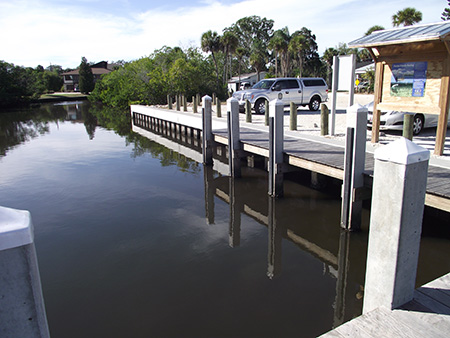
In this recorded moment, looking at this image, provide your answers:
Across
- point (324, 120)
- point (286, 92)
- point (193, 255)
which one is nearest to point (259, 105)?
point (286, 92)

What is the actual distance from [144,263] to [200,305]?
1.72m

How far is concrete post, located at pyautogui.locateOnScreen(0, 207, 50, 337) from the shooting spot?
5.82ft

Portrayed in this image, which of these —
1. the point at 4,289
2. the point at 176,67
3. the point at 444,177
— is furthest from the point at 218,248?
the point at 176,67

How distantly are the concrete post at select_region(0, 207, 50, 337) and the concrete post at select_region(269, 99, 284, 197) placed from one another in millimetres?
7243

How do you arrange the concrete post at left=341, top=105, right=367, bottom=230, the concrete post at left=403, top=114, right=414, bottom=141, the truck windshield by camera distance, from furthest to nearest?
the truck windshield → the concrete post at left=403, top=114, right=414, bottom=141 → the concrete post at left=341, top=105, right=367, bottom=230

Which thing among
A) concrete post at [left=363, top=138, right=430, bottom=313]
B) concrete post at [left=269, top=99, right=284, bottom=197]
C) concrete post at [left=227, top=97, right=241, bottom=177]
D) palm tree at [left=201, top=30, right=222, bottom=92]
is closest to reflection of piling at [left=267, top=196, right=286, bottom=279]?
concrete post at [left=269, top=99, right=284, bottom=197]

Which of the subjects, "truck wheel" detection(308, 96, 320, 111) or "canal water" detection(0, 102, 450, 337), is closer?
"canal water" detection(0, 102, 450, 337)

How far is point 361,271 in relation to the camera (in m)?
6.04

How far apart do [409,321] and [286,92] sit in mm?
16958

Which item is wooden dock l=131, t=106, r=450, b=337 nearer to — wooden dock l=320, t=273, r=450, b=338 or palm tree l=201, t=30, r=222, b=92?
wooden dock l=320, t=273, r=450, b=338

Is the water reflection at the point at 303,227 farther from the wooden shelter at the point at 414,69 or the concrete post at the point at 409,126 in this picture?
the wooden shelter at the point at 414,69

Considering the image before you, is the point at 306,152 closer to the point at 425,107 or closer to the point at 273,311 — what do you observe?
the point at 425,107

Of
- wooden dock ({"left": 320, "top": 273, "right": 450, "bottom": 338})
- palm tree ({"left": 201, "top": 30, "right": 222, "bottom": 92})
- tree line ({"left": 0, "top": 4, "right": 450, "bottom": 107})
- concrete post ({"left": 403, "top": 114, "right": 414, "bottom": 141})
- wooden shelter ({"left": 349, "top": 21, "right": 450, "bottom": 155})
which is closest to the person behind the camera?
wooden dock ({"left": 320, "top": 273, "right": 450, "bottom": 338})

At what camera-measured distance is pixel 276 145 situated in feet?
29.0
